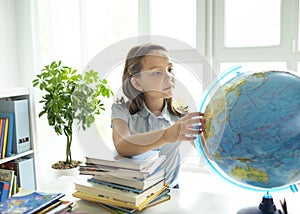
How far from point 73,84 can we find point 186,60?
175 cm

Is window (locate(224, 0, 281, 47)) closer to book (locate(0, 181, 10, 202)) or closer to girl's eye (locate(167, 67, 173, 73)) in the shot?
girl's eye (locate(167, 67, 173, 73))

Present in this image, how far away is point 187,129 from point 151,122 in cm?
18

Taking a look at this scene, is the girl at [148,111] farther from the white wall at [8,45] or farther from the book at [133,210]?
the white wall at [8,45]

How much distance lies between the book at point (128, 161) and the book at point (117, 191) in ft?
0.28

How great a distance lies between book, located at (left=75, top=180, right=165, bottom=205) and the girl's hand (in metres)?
0.21

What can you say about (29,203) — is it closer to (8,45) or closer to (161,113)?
(161,113)

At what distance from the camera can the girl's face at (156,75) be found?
90cm

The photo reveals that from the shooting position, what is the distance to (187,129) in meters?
0.89

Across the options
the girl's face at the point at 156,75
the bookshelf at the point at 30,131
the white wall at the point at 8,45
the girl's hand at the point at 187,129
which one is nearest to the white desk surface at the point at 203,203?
the girl's hand at the point at 187,129

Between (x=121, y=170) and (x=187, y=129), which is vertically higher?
(x=187, y=129)

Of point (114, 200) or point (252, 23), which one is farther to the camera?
point (252, 23)

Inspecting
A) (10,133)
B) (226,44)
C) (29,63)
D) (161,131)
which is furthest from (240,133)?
(29,63)

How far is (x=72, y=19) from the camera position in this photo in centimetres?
312

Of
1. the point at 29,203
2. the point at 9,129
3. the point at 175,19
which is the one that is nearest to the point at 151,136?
the point at 29,203
